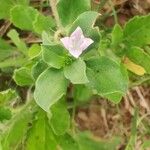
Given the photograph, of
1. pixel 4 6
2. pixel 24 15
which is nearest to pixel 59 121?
pixel 24 15

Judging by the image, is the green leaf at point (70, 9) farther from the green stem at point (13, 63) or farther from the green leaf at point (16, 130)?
the green stem at point (13, 63)

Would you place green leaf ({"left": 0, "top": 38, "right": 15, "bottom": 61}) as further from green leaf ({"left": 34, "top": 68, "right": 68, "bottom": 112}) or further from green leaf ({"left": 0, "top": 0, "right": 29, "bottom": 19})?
green leaf ({"left": 34, "top": 68, "right": 68, "bottom": 112})

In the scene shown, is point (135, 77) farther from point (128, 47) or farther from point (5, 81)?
point (5, 81)

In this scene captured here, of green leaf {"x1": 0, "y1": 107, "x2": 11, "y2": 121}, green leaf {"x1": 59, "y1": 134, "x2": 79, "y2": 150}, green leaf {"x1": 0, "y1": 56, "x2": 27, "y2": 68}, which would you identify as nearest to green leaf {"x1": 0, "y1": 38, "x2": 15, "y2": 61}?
green leaf {"x1": 0, "y1": 56, "x2": 27, "y2": 68}

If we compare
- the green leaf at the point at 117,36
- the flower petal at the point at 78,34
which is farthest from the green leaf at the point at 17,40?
the flower petal at the point at 78,34

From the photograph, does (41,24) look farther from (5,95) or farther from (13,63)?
(13,63)

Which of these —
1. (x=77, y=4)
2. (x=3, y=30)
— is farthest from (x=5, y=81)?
(x=77, y=4)

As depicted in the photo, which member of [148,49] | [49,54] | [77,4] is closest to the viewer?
[49,54]

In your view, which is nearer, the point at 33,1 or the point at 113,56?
the point at 113,56
